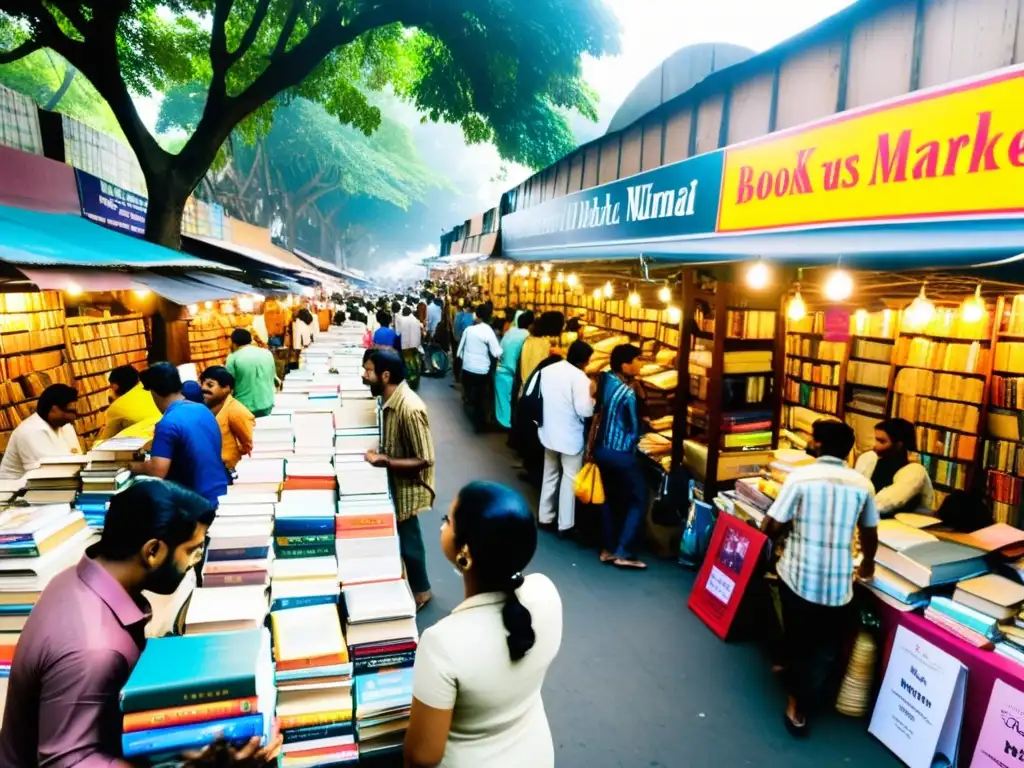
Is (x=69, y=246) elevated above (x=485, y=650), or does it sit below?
above

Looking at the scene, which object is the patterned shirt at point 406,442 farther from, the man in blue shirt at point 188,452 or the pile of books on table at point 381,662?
the pile of books on table at point 381,662

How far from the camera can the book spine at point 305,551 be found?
2.35 metres

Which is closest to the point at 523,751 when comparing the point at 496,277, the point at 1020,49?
the point at 1020,49

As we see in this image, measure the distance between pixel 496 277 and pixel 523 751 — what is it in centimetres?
1520

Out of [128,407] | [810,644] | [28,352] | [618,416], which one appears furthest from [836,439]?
[28,352]

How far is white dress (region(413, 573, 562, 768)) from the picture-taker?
1.40 m

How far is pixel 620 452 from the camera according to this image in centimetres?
504

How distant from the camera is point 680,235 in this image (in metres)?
5.05

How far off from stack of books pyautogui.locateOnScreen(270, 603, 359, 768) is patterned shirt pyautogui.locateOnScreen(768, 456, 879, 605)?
249cm

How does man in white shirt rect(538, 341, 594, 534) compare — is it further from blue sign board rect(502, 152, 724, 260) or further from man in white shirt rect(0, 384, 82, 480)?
man in white shirt rect(0, 384, 82, 480)

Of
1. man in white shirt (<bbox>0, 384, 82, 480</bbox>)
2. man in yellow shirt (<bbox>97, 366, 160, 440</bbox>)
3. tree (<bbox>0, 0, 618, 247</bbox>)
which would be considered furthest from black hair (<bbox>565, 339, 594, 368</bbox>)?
tree (<bbox>0, 0, 618, 247</bbox>)

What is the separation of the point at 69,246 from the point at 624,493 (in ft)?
17.4

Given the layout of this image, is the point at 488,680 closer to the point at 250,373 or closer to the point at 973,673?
the point at 973,673

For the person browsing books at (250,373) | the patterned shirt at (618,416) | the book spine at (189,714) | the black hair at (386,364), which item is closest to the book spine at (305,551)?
the book spine at (189,714)
